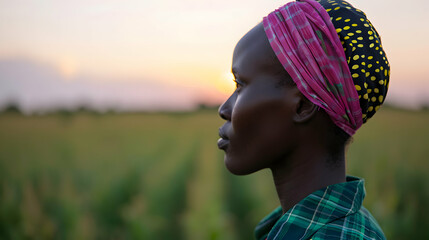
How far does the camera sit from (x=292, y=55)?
1.14 meters

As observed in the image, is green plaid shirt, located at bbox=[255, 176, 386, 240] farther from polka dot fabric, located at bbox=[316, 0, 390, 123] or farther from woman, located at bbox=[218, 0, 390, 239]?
polka dot fabric, located at bbox=[316, 0, 390, 123]

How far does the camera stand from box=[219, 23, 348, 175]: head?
117 cm

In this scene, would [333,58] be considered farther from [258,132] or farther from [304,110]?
[258,132]

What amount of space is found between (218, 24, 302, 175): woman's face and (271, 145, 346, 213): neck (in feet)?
0.11

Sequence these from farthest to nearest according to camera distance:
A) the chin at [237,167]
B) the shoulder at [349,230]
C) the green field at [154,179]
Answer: the green field at [154,179], the chin at [237,167], the shoulder at [349,230]

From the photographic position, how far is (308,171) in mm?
1208

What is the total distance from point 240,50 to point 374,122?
7.03 feet

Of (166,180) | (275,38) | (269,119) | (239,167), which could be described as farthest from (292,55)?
(166,180)

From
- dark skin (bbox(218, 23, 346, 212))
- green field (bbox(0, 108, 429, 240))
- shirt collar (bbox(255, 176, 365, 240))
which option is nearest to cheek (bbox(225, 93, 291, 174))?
dark skin (bbox(218, 23, 346, 212))

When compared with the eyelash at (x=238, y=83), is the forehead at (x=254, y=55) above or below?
above

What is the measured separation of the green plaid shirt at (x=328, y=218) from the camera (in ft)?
3.71

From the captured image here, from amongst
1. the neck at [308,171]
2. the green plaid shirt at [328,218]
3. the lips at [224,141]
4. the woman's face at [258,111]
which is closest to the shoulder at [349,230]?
the green plaid shirt at [328,218]

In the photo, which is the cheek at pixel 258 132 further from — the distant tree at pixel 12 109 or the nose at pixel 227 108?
the distant tree at pixel 12 109

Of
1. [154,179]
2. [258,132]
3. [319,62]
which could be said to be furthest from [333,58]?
[154,179]
